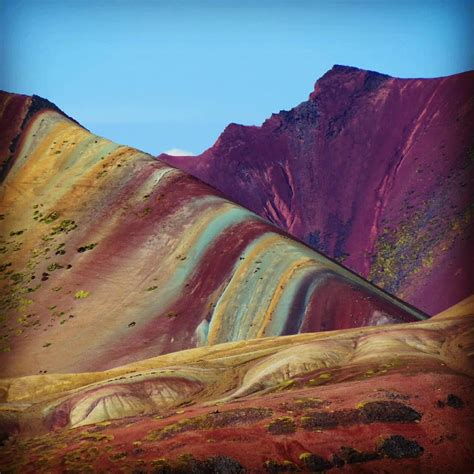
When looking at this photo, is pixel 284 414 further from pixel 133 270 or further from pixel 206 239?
pixel 133 270

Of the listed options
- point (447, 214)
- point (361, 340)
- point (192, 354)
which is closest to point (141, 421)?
point (361, 340)

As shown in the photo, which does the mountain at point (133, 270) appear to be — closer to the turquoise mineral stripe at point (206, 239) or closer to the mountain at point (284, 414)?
the turquoise mineral stripe at point (206, 239)

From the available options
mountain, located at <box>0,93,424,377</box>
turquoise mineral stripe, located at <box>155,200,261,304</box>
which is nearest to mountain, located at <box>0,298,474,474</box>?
mountain, located at <box>0,93,424,377</box>

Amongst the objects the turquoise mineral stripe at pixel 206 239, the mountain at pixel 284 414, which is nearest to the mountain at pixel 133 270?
the turquoise mineral stripe at pixel 206 239

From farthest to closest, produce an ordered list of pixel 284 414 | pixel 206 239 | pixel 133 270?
pixel 133 270
pixel 206 239
pixel 284 414

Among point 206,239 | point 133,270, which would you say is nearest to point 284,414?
point 206,239

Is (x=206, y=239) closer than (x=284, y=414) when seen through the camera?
No
